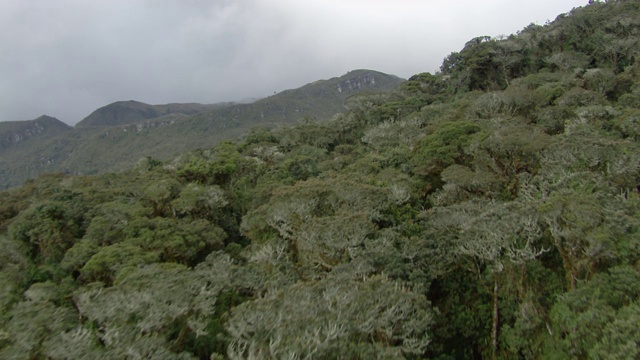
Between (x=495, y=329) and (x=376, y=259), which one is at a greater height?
(x=376, y=259)

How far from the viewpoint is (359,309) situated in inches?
429

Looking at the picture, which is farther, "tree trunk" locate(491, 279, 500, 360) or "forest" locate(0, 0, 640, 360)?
"tree trunk" locate(491, 279, 500, 360)

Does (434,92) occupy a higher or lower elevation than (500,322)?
higher

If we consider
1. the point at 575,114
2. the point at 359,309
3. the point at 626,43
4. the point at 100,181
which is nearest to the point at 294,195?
the point at 359,309

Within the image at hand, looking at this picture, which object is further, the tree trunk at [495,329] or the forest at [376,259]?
the tree trunk at [495,329]

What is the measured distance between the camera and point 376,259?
14711mm

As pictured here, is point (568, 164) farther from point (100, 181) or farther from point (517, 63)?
point (100, 181)

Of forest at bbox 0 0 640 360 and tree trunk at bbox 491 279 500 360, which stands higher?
forest at bbox 0 0 640 360

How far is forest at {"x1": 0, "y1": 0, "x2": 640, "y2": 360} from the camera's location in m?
10.6

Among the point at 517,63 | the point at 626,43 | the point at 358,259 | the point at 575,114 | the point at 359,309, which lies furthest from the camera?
the point at 517,63

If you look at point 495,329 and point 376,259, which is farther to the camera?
point 376,259

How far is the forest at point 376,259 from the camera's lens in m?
10.6

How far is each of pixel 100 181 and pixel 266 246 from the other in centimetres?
3402

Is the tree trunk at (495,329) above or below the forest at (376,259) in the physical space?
below
